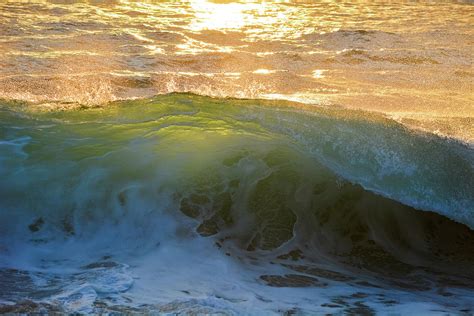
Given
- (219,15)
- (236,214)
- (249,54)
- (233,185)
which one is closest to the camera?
(236,214)

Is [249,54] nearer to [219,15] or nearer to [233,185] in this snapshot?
[219,15]

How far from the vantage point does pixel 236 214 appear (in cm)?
573

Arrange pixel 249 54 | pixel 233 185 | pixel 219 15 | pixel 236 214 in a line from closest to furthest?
1. pixel 236 214
2. pixel 233 185
3. pixel 249 54
4. pixel 219 15

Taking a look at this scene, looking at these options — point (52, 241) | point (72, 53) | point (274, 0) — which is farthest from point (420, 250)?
point (274, 0)

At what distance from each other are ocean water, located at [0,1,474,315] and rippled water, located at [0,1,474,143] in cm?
6

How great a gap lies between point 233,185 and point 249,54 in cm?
524

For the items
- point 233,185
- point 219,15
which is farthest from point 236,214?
point 219,15

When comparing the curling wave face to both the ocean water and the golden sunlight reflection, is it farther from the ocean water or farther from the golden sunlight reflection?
the golden sunlight reflection

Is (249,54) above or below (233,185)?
above

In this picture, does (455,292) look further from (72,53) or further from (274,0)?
(274,0)

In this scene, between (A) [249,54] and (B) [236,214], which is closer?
(B) [236,214]

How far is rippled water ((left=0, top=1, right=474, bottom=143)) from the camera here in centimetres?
838

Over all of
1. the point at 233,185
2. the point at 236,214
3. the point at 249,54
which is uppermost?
the point at 249,54

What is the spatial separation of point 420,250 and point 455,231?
1.27 feet
